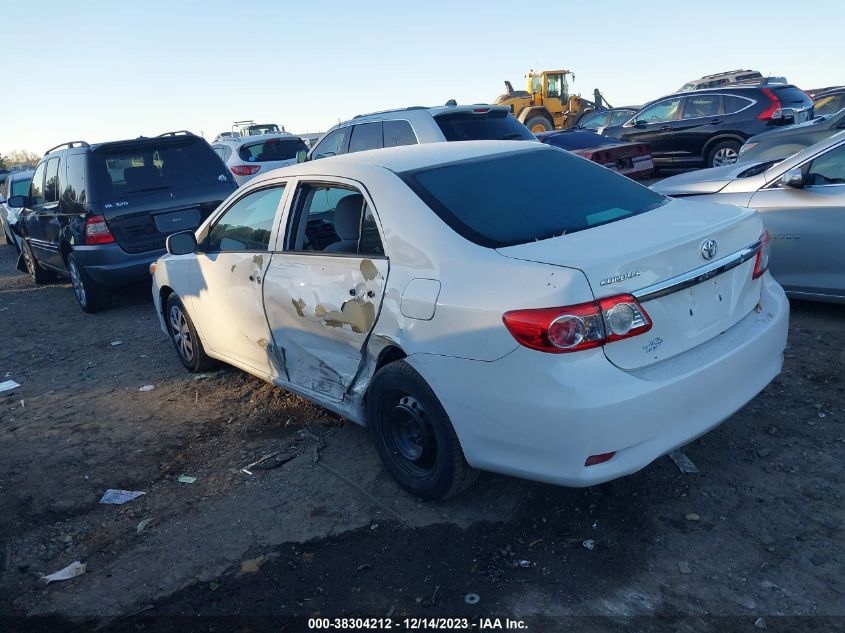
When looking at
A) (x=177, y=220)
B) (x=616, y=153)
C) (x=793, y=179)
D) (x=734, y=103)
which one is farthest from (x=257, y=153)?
(x=793, y=179)

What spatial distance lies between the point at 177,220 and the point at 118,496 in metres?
4.71

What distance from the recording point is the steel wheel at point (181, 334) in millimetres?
5871

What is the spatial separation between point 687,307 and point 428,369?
112 cm

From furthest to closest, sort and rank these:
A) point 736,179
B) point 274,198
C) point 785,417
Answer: point 736,179
point 274,198
point 785,417

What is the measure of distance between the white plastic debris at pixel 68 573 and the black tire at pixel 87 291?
550 centimetres

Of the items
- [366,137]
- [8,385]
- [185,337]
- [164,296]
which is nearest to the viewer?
[185,337]

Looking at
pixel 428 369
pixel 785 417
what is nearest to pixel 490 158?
pixel 428 369

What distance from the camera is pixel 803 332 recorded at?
537 cm

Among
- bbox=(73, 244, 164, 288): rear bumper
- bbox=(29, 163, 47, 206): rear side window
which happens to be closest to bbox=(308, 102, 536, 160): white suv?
bbox=(73, 244, 164, 288): rear bumper

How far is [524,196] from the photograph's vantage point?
367cm

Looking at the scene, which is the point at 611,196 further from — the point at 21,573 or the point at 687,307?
the point at 21,573

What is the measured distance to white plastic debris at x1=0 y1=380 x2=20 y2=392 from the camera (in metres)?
6.18

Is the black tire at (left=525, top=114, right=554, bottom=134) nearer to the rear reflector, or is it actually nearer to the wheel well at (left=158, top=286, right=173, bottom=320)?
the wheel well at (left=158, top=286, right=173, bottom=320)

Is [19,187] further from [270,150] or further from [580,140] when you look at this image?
[580,140]
